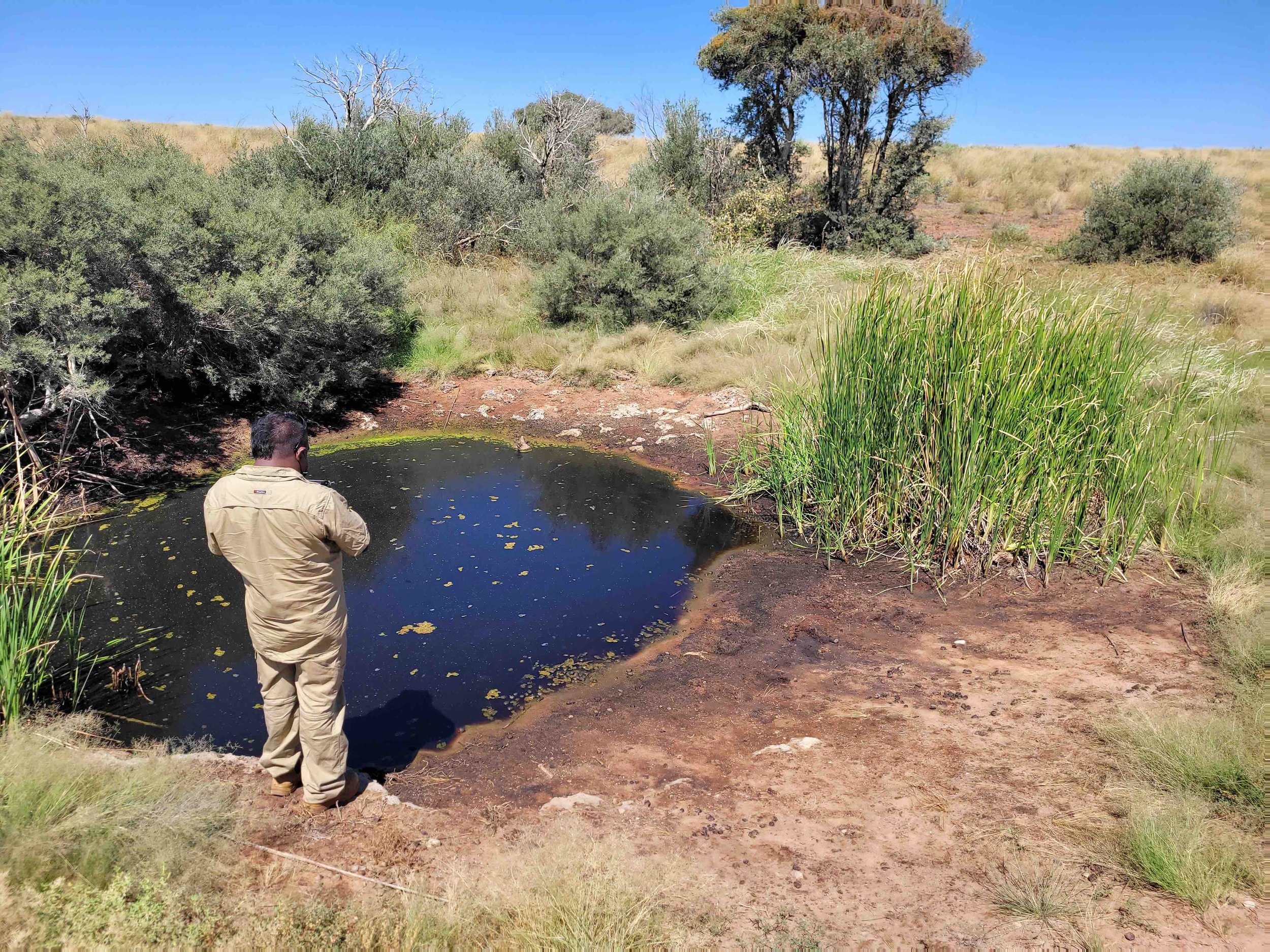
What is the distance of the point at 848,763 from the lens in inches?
142

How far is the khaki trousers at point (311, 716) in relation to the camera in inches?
126

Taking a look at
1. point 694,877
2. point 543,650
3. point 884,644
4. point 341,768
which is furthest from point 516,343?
point 694,877

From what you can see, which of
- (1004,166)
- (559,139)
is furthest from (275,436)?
(1004,166)

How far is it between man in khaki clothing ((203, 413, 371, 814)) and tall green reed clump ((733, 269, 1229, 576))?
4115 millimetres

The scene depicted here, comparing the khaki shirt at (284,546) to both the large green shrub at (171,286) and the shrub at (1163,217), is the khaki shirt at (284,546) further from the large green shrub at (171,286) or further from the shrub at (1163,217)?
the shrub at (1163,217)

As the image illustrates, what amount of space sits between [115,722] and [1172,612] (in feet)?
20.7

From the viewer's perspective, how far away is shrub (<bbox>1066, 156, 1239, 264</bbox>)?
13945 millimetres

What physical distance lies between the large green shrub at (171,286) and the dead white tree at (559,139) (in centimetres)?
771

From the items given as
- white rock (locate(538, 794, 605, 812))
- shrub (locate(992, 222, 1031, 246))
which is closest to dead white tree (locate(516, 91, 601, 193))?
shrub (locate(992, 222, 1031, 246))

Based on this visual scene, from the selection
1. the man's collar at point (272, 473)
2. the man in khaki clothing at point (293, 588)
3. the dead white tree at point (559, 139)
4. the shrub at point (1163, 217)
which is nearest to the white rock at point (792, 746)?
the man in khaki clothing at point (293, 588)

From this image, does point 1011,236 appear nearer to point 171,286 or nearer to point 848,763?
point 171,286

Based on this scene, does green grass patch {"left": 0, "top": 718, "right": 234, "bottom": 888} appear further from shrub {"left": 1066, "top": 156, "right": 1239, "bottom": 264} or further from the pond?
shrub {"left": 1066, "top": 156, "right": 1239, "bottom": 264}

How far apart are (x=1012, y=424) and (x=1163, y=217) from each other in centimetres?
1246

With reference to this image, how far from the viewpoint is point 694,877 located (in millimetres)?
2842
